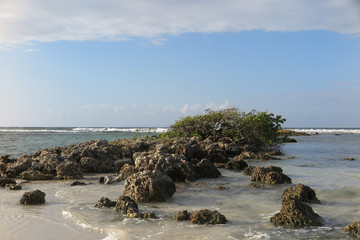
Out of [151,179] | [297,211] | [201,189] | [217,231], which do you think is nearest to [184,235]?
[217,231]

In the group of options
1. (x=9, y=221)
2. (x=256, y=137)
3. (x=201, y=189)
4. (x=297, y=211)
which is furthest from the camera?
(x=256, y=137)

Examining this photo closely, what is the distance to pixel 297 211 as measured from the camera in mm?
6152

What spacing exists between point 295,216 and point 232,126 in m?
18.6

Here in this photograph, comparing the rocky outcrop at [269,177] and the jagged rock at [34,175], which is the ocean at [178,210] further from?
the jagged rock at [34,175]

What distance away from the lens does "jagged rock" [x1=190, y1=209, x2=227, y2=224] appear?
625 cm

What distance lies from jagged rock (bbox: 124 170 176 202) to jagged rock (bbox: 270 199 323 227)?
2.79 meters

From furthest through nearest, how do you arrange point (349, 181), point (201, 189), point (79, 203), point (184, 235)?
point (349, 181) < point (201, 189) < point (79, 203) < point (184, 235)

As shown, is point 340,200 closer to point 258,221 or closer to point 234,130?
point 258,221

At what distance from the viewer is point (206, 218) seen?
248 inches

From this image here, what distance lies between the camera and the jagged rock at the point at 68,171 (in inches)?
468

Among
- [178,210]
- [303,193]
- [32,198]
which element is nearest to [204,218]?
[178,210]

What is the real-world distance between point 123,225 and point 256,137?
754 inches

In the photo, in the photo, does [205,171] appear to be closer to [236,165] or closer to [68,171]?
[236,165]

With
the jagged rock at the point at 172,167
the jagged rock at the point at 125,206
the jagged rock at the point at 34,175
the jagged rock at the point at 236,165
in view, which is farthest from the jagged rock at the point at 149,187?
the jagged rock at the point at 236,165
